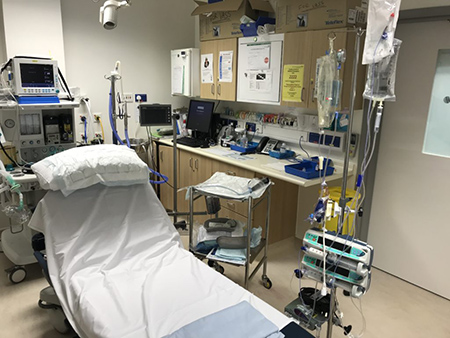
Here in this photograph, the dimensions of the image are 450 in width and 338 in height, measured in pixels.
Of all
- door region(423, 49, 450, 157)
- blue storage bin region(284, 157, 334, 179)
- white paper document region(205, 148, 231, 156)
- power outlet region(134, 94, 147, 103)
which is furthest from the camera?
power outlet region(134, 94, 147, 103)

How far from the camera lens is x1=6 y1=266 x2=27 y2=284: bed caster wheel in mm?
2781

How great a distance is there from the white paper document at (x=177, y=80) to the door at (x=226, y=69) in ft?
1.67

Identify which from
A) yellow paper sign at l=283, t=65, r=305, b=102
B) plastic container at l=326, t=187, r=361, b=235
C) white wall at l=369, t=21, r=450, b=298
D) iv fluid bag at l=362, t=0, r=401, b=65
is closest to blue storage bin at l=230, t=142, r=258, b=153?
yellow paper sign at l=283, t=65, r=305, b=102

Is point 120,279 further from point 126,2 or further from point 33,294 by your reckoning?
point 126,2

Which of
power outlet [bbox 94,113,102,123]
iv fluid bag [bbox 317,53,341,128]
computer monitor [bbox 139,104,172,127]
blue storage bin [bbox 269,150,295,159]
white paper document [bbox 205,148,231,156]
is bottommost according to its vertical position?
white paper document [bbox 205,148,231,156]

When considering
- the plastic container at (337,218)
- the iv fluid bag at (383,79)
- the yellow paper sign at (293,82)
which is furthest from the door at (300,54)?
the iv fluid bag at (383,79)

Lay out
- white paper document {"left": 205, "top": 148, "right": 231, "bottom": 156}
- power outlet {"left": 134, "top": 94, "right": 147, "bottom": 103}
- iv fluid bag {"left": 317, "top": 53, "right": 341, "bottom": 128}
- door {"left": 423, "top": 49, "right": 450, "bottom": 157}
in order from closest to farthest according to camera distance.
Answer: iv fluid bag {"left": 317, "top": 53, "right": 341, "bottom": 128} < door {"left": 423, "top": 49, "right": 450, "bottom": 157} < white paper document {"left": 205, "top": 148, "right": 231, "bottom": 156} < power outlet {"left": 134, "top": 94, "right": 147, "bottom": 103}

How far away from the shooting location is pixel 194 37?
4.58m

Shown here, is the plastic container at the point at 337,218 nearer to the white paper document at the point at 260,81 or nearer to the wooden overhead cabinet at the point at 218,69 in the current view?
the white paper document at the point at 260,81

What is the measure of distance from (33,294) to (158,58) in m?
2.86

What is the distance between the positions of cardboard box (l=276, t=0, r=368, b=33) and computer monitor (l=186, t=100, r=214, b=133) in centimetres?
118

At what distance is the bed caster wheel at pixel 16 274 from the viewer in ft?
9.12

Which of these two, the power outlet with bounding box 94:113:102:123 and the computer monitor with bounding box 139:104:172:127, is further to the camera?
the power outlet with bounding box 94:113:102:123

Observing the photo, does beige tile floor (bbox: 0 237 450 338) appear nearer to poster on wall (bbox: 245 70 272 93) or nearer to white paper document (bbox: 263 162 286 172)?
white paper document (bbox: 263 162 286 172)
